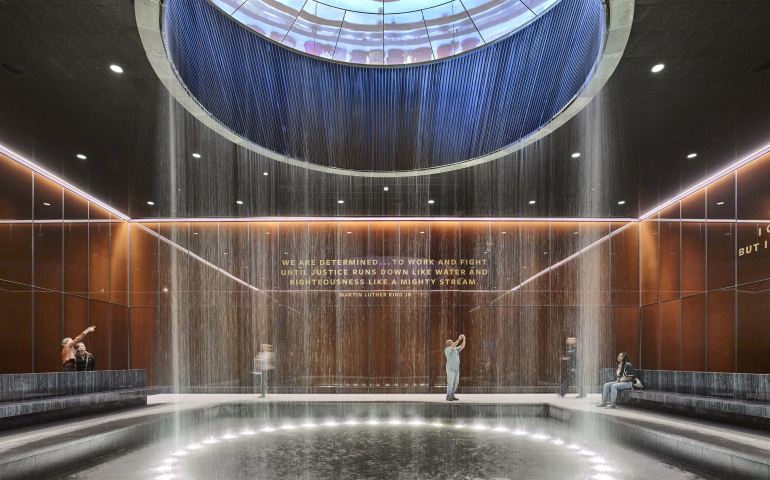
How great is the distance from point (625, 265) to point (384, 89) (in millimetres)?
11095

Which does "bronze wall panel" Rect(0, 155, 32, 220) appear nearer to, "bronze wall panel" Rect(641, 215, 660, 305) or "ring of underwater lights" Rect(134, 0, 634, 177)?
"ring of underwater lights" Rect(134, 0, 634, 177)

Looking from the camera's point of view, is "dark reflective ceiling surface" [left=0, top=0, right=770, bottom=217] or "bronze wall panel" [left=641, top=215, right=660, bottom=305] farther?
"bronze wall panel" [left=641, top=215, right=660, bottom=305]

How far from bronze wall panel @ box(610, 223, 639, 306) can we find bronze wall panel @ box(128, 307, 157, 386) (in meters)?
14.5

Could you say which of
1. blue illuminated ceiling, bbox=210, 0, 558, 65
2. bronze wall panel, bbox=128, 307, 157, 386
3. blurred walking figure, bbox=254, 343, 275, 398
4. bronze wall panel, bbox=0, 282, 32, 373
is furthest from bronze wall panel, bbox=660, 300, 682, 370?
bronze wall panel, bbox=0, 282, 32, 373

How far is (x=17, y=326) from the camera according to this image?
12.0 m

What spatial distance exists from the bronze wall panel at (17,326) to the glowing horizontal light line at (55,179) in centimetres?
273

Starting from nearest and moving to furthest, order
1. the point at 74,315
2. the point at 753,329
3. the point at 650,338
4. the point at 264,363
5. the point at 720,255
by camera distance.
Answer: the point at 753,329
the point at 720,255
the point at 74,315
the point at 264,363
the point at 650,338

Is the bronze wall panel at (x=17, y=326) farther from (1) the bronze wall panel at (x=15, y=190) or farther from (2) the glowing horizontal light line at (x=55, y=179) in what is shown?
(2) the glowing horizontal light line at (x=55, y=179)

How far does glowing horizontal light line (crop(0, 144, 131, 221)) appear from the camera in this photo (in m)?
11.5

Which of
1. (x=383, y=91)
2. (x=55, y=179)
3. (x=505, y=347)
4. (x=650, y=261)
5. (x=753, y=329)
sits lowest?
(x=505, y=347)

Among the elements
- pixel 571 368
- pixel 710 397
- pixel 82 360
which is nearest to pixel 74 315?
pixel 82 360

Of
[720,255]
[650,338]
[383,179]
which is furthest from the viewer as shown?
[650,338]

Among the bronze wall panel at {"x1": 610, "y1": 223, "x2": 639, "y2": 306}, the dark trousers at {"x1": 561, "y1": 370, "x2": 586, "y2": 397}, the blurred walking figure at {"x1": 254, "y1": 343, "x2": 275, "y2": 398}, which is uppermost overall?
the bronze wall panel at {"x1": 610, "y1": 223, "x2": 639, "y2": 306}

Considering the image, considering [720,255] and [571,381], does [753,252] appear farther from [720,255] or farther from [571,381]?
[571,381]
